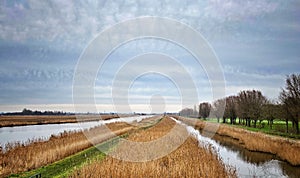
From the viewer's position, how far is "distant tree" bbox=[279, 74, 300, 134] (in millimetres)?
32794

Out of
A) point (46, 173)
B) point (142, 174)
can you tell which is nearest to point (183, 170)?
point (142, 174)

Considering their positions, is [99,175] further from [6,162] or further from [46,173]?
[6,162]

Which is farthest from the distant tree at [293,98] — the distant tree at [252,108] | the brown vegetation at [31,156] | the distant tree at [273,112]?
the brown vegetation at [31,156]

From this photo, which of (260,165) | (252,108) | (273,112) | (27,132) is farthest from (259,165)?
(27,132)

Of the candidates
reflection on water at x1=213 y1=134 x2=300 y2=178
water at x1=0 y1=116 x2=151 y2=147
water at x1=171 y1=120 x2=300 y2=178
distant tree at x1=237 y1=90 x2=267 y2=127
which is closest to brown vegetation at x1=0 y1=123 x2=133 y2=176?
water at x1=0 y1=116 x2=151 y2=147

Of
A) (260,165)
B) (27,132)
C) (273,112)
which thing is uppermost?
(273,112)

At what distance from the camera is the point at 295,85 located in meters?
35.6

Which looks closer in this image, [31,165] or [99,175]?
[99,175]

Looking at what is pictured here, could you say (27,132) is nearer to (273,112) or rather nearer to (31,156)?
(31,156)

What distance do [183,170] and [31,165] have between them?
8.70 m

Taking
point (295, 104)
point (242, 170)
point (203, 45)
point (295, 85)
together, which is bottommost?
point (242, 170)

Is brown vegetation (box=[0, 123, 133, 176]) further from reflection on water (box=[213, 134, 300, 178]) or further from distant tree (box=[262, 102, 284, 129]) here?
distant tree (box=[262, 102, 284, 129])

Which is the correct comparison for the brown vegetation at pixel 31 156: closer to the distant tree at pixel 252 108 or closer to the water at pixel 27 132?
the water at pixel 27 132

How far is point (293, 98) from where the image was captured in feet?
113
